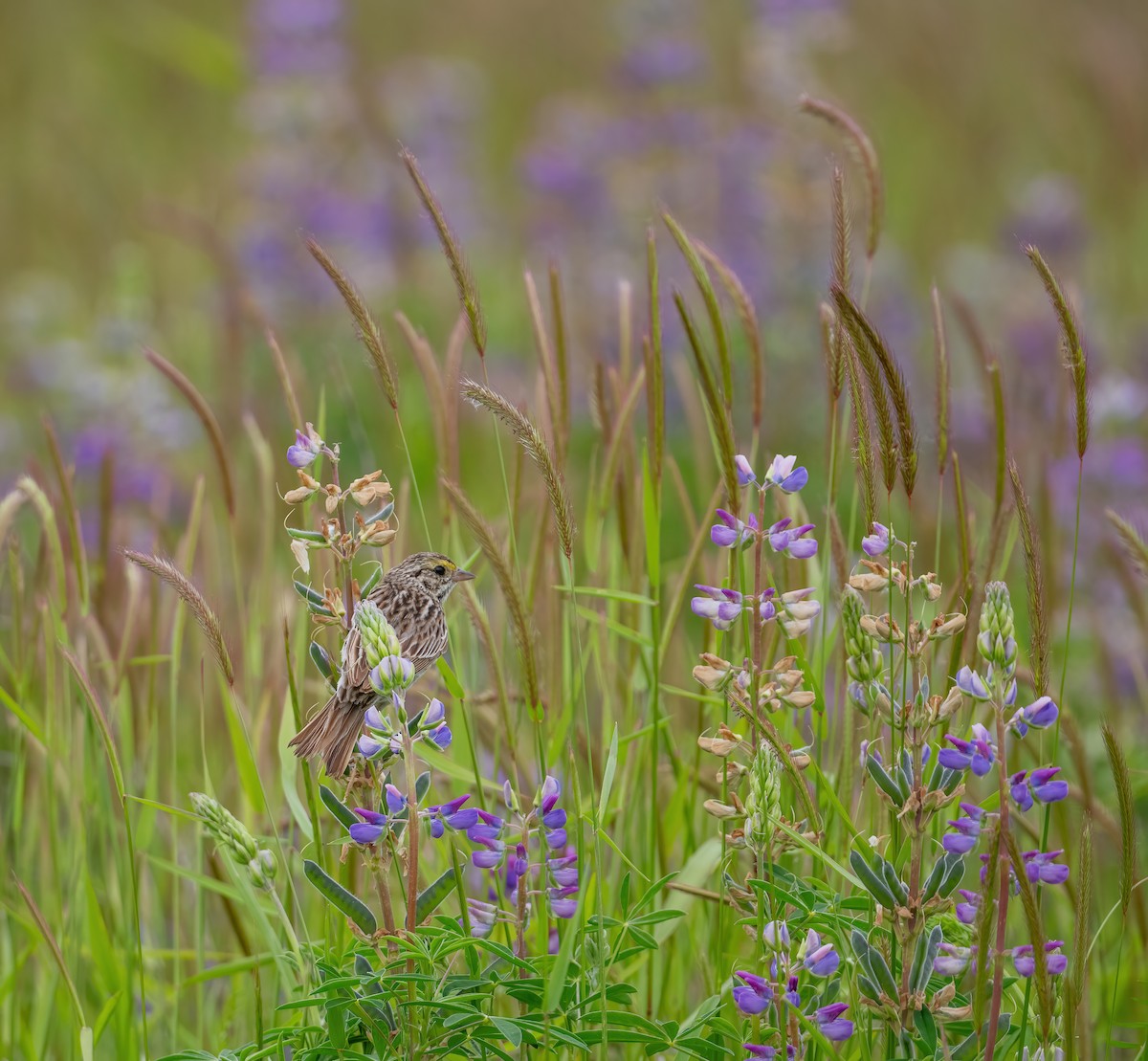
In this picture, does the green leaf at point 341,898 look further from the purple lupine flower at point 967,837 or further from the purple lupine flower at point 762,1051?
the purple lupine flower at point 967,837

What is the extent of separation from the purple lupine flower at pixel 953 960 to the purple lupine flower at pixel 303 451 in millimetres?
840

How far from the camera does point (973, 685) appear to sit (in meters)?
1.36

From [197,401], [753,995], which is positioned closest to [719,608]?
[753,995]

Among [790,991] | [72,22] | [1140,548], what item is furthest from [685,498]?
[72,22]

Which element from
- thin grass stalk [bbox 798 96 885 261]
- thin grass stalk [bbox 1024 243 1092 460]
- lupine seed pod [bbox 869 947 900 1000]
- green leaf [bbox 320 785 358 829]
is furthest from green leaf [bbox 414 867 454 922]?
thin grass stalk [bbox 798 96 885 261]

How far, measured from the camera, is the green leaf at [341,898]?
1.43 meters

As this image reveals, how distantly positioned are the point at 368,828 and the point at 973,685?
613 mm

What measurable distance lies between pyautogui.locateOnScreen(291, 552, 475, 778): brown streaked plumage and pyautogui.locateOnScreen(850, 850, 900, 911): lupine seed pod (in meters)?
0.50

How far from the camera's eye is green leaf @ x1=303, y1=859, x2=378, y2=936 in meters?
1.43

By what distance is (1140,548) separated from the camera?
5.16 ft

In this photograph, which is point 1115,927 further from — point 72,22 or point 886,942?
point 72,22

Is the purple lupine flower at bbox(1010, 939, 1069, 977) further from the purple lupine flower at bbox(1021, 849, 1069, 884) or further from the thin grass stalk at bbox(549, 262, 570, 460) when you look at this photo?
the thin grass stalk at bbox(549, 262, 570, 460)

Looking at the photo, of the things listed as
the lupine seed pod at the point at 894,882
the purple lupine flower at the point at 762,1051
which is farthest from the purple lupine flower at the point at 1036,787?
the purple lupine flower at the point at 762,1051

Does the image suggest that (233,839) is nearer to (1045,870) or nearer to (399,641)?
(399,641)
